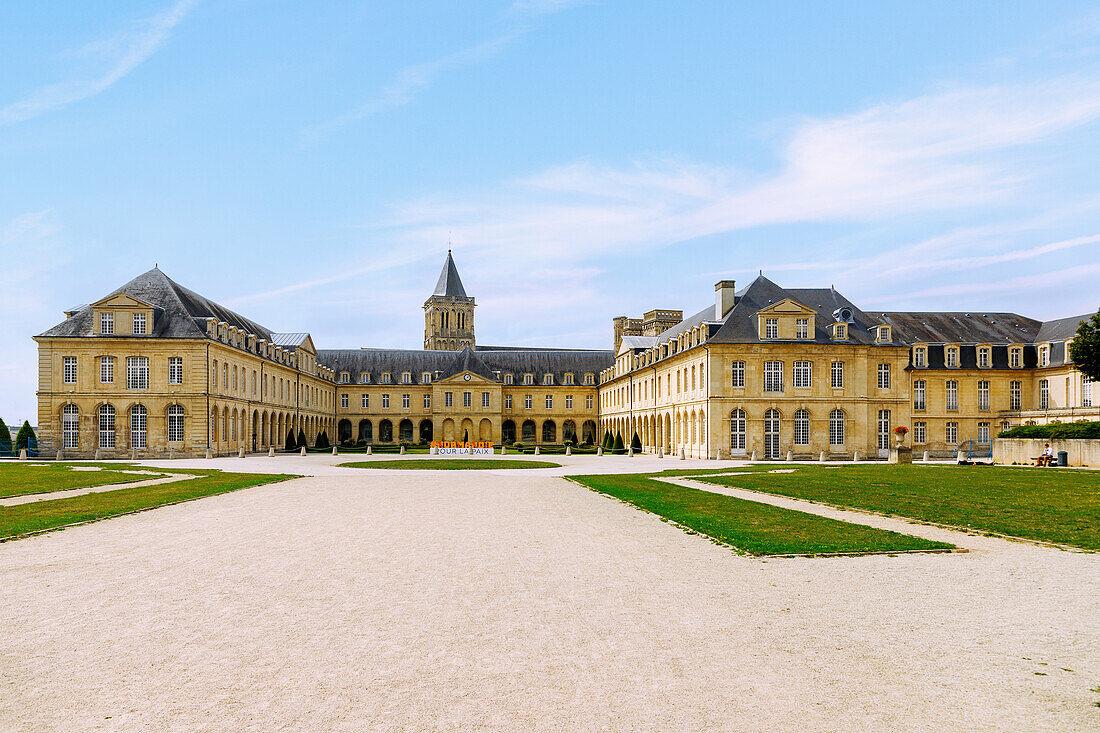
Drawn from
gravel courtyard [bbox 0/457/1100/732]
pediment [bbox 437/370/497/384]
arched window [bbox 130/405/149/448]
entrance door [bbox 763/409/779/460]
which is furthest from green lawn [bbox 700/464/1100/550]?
pediment [bbox 437/370/497/384]

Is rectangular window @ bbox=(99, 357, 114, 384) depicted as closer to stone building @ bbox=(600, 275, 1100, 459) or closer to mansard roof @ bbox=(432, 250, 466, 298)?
stone building @ bbox=(600, 275, 1100, 459)

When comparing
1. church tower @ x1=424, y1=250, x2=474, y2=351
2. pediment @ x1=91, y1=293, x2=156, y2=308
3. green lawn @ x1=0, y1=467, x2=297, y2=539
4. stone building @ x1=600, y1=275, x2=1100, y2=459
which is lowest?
green lawn @ x1=0, y1=467, x2=297, y2=539

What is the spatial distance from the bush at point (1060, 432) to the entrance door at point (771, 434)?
12.6 meters

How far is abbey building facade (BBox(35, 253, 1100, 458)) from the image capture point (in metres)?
48.5

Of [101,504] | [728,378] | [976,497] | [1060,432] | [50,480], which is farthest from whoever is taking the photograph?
[728,378]

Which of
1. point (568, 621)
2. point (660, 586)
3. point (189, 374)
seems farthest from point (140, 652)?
point (189, 374)

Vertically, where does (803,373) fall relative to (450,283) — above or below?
below

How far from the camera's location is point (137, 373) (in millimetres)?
49625

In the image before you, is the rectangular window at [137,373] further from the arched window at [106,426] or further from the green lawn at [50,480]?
the green lawn at [50,480]

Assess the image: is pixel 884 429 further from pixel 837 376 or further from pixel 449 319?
pixel 449 319

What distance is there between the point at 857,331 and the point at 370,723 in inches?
1982

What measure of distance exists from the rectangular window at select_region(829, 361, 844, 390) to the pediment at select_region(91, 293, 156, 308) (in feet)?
146

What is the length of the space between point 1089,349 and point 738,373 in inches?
739

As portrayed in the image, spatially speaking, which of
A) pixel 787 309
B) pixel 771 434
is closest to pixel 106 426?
pixel 771 434
